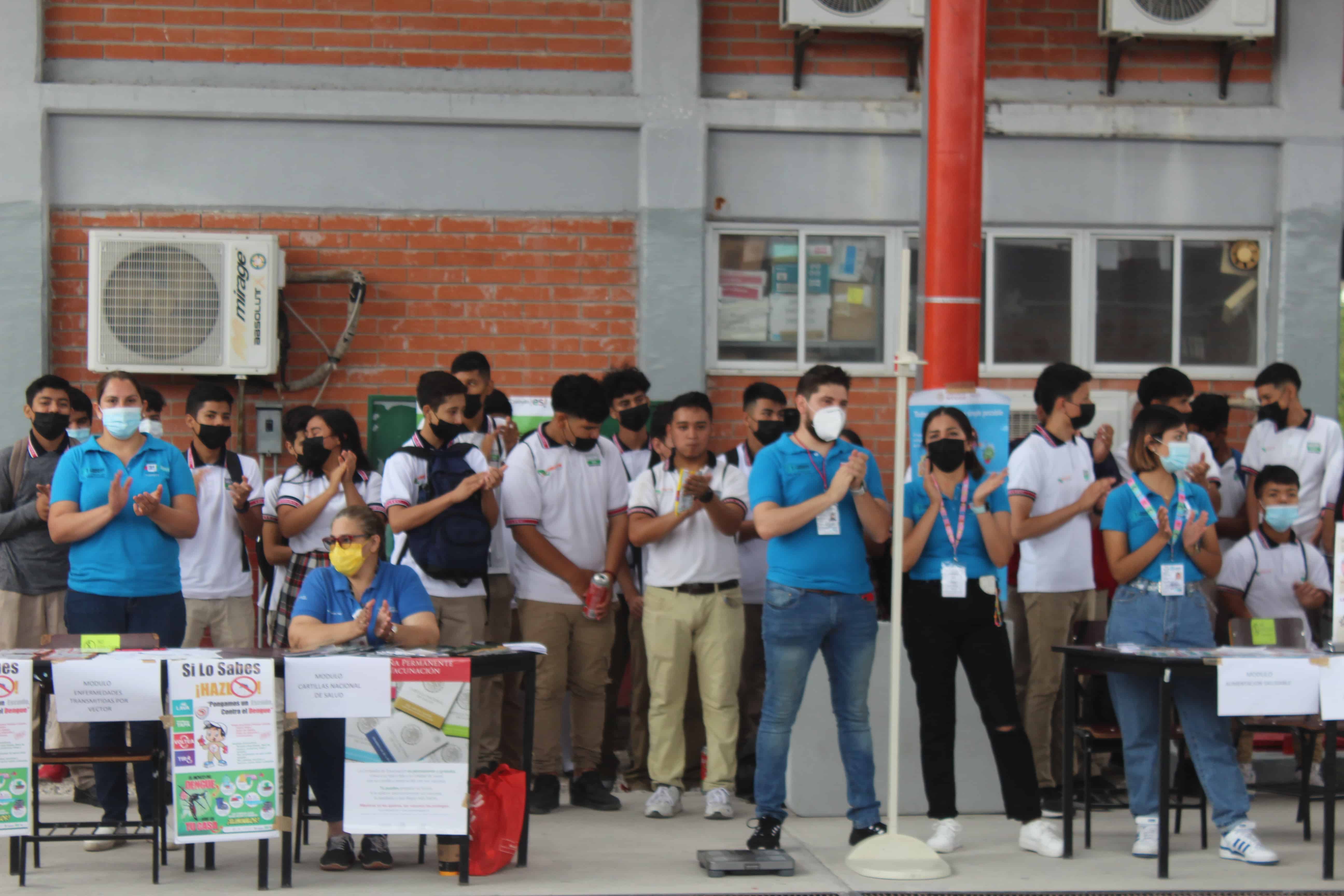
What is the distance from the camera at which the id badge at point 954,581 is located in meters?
5.96

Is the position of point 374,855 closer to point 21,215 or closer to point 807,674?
point 807,674

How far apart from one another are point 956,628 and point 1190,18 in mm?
4989

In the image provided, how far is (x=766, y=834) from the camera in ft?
19.4

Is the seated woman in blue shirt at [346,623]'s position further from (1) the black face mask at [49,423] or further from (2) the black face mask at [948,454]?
(2) the black face mask at [948,454]

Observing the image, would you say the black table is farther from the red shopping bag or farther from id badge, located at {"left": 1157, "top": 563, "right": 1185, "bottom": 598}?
the red shopping bag

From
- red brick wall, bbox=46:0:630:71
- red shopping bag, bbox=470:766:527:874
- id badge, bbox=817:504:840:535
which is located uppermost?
red brick wall, bbox=46:0:630:71

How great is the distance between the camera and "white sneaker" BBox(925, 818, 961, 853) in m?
6.02

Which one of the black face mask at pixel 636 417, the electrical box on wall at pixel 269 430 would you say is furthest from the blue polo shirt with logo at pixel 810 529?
the electrical box on wall at pixel 269 430

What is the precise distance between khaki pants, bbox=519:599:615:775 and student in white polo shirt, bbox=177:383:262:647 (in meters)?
1.51

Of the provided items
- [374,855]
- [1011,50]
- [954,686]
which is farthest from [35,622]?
[1011,50]

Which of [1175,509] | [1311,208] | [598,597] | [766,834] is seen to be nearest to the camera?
[766,834]

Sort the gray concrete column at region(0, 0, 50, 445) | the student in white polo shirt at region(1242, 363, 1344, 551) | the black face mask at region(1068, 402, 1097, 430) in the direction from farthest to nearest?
the gray concrete column at region(0, 0, 50, 445), the student in white polo shirt at region(1242, 363, 1344, 551), the black face mask at region(1068, 402, 1097, 430)

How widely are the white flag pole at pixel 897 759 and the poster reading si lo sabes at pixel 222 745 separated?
235 centimetres

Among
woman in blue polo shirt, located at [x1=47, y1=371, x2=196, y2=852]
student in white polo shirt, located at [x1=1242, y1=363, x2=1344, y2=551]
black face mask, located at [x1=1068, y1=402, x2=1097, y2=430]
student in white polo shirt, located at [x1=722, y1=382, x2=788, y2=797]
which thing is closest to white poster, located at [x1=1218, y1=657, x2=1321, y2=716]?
black face mask, located at [x1=1068, y1=402, x2=1097, y2=430]
